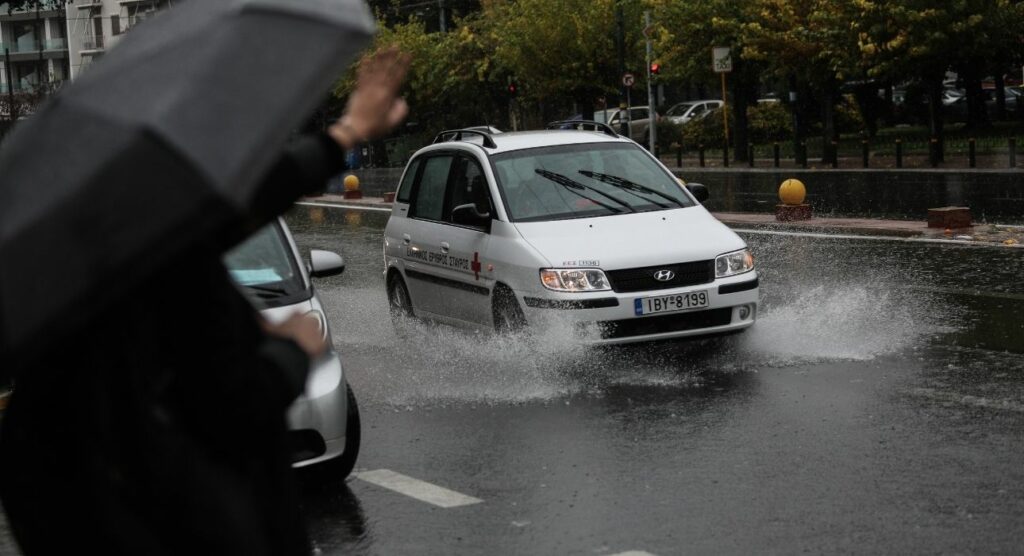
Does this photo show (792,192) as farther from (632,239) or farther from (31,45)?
(31,45)

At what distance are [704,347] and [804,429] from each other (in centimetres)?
296

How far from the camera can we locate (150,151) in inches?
88.7

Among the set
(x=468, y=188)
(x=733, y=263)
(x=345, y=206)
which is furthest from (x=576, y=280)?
(x=345, y=206)

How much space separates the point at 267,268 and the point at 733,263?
12.2ft

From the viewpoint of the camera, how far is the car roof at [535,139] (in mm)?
11523

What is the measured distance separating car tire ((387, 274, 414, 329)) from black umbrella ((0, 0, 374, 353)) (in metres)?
9.46

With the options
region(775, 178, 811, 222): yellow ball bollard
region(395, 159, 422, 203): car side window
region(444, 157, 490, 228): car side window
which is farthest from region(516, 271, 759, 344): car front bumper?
region(775, 178, 811, 222): yellow ball bollard

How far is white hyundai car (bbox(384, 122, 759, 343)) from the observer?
Answer: 32.4ft

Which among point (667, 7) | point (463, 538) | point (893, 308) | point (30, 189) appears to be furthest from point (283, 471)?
point (667, 7)

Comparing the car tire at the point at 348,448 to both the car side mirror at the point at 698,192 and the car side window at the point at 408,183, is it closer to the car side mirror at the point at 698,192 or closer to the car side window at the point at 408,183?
the car side mirror at the point at 698,192

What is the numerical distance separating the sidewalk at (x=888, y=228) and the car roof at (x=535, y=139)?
21.9 ft

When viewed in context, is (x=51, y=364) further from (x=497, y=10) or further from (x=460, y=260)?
(x=497, y=10)

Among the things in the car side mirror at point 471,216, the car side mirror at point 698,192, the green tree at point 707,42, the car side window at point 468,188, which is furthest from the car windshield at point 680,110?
the car side mirror at point 471,216

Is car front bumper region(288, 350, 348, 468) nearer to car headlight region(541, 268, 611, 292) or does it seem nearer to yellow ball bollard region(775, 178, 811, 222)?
car headlight region(541, 268, 611, 292)
